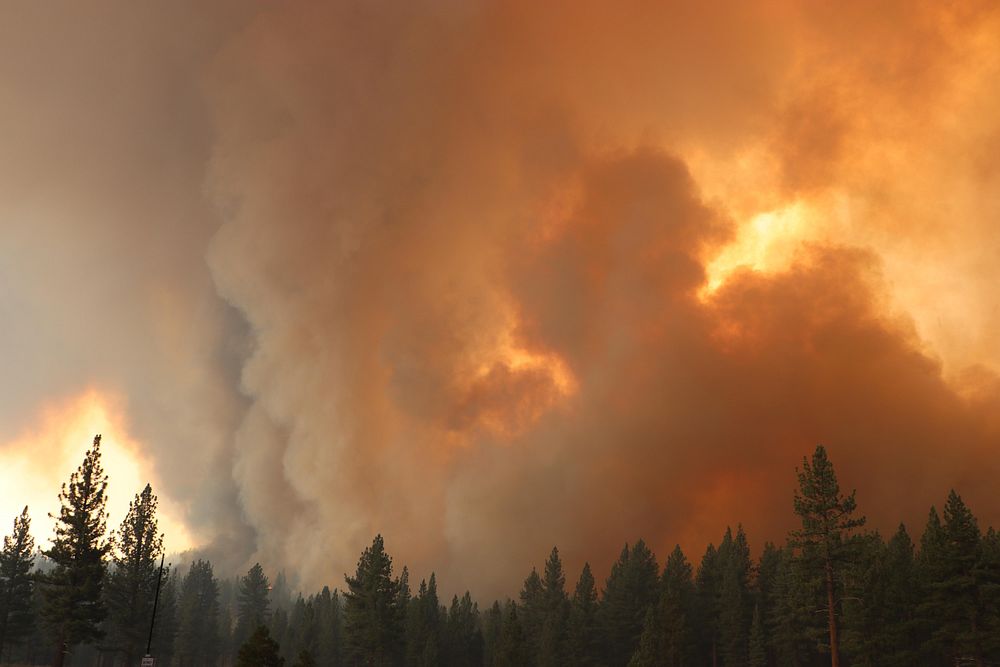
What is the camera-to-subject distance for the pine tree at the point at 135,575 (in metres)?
75.4

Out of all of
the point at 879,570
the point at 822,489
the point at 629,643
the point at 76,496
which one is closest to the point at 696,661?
the point at 629,643

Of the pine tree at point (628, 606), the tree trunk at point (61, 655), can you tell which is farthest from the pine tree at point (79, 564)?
the pine tree at point (628, 606)

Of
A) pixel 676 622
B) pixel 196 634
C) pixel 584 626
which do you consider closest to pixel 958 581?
pixel 676 622

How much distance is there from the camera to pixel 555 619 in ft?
351

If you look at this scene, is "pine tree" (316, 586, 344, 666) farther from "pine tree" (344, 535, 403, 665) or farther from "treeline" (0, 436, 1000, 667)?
"pine tree" (344, 535, 403, 665)

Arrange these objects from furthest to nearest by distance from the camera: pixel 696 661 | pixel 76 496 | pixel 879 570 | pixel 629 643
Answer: pixel 629 643 → pixel 696 661 → pixel 879 570 → pixel 76 496

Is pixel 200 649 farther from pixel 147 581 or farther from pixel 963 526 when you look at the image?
pixel 963 526

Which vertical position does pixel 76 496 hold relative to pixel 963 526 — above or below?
above

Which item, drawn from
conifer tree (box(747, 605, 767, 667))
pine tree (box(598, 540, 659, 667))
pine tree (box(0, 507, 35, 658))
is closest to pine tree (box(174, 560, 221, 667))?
pine tree (box(0, 507, 35, 658))

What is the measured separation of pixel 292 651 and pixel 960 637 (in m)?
103

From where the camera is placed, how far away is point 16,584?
86812 mm

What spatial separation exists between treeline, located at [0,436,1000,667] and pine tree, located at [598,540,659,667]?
22 centimetres

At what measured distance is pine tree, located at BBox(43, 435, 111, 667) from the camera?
6384cm

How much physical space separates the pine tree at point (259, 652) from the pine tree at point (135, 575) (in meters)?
38.5
